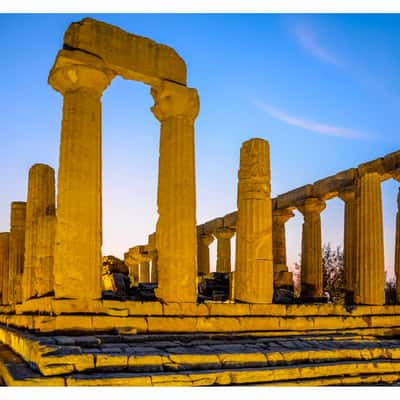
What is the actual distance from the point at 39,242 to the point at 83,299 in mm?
5995

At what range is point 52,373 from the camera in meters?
9.87

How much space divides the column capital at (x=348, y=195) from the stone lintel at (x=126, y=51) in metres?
10.3

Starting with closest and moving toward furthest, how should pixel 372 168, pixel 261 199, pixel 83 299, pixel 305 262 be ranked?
pixel 83 299, pixel 261 199, pixel 372 168, pixel 305 262

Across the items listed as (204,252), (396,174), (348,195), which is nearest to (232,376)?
(396,174)

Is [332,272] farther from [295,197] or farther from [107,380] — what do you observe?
[107,380]

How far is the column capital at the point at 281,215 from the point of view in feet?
94.2

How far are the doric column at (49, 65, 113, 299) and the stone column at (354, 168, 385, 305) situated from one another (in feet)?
→ 35.8

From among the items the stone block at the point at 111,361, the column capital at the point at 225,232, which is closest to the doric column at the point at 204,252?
the column capital at the point at 225,232

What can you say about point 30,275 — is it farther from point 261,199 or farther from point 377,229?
point 377,229

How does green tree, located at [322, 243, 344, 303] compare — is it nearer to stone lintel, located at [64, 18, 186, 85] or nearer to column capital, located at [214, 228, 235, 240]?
column capital, located at [214, 228, 235, 240]

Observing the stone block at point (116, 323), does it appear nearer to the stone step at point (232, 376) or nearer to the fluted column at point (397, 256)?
the stone step at point (232, 376)

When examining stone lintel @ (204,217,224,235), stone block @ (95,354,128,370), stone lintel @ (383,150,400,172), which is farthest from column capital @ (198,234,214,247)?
stone block @ (95,354,128,370)

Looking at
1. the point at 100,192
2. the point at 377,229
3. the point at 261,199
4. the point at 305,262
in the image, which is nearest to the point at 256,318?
the point at 261,199

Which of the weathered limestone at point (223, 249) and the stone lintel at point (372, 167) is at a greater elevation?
the stone lintel at point (372, 167)
